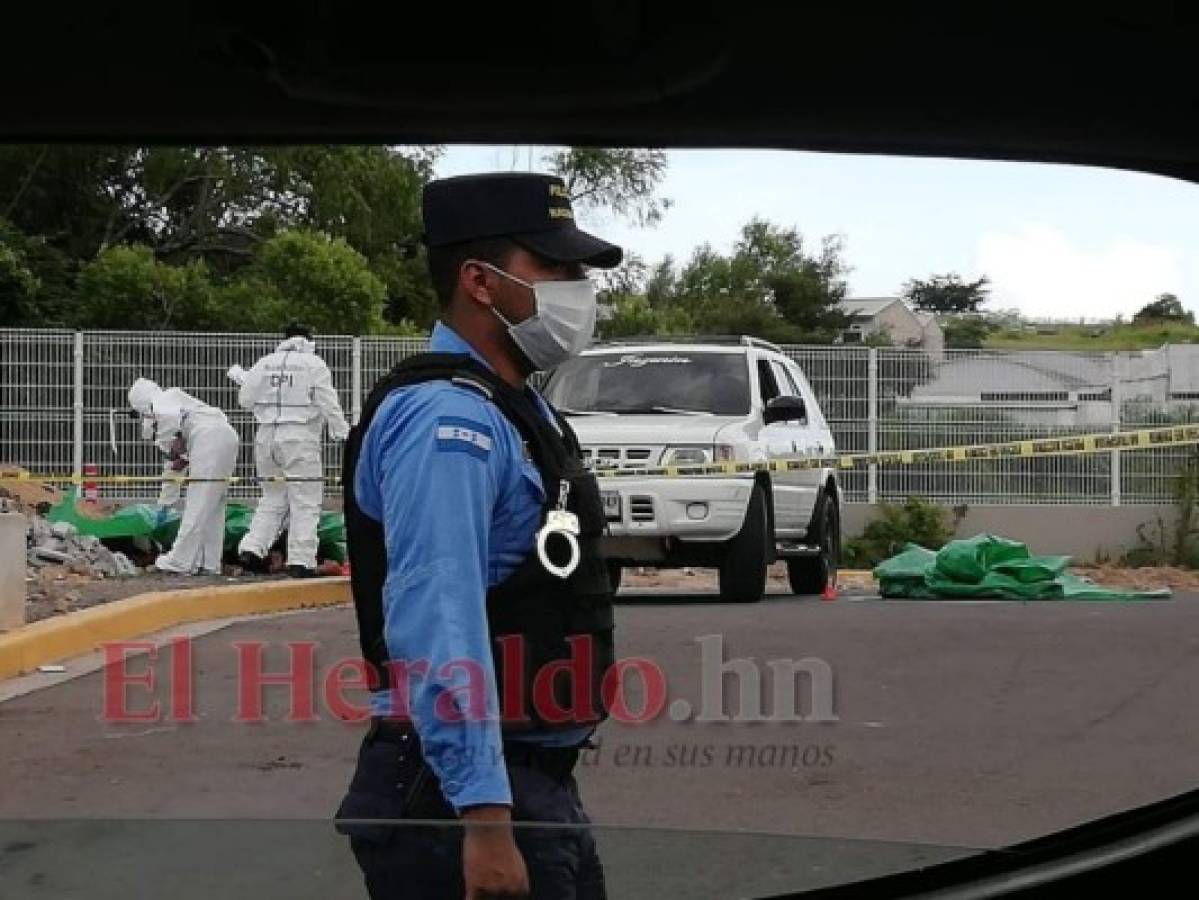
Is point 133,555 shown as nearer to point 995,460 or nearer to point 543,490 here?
point 995,460

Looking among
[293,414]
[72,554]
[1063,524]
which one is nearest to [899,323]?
[293,414]

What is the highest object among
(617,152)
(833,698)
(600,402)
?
(617,152)

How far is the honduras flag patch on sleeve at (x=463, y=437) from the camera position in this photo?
6.47 feet

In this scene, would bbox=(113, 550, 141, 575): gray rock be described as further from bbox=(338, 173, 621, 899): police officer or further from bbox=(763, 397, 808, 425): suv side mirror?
bbox=(338, 173, 621, 899): police officer

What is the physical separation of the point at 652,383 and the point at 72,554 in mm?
3648

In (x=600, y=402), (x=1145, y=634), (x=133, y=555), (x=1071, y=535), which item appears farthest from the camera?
(x=133, y=555)

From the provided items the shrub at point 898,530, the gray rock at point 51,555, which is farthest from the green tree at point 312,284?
the gray rock at point 51,555

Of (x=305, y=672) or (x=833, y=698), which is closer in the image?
(x=305, y=672)

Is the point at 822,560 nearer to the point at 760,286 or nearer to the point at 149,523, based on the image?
the point at 760,286

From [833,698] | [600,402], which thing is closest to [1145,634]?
[833,698]

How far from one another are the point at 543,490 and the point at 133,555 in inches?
184

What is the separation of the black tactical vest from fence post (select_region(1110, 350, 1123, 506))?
72cm

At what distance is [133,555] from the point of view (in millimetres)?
6492

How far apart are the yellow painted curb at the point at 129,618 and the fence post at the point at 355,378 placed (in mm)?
2461
